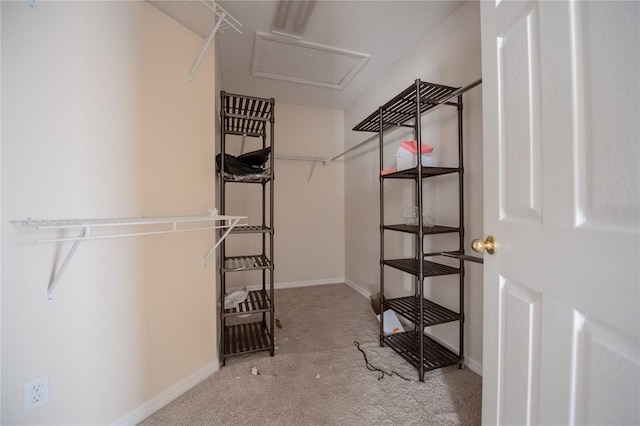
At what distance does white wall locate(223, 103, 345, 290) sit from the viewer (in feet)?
10.4

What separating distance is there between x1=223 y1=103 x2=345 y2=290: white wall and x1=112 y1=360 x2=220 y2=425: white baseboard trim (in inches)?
61.0

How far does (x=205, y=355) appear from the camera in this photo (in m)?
1.60

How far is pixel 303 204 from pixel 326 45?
6.02ft

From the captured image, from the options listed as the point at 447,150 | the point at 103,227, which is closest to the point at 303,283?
the point at 447,150

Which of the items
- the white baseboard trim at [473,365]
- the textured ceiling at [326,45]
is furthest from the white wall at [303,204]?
the white baseboard trim at [473,365]

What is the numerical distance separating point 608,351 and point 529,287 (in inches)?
7.6

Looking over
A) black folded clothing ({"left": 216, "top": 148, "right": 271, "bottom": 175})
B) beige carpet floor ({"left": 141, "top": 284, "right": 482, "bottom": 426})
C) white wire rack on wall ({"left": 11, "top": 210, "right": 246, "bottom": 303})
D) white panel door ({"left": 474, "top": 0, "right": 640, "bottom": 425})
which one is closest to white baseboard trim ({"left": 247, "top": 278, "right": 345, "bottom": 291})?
beige carpet floor ({"left": 141, "top": 284, "right": 482, "bottom": 426})

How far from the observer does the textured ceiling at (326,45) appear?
172cm

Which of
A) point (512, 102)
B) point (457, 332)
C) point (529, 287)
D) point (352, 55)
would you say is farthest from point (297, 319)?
point (352, 55)

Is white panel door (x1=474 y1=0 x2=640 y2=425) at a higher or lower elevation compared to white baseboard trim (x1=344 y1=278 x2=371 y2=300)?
higher

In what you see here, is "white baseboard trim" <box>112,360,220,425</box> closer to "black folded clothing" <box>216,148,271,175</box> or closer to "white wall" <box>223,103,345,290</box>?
"black folded clothing" <box>216,148,271,175</box>

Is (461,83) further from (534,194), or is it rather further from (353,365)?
(353,365)

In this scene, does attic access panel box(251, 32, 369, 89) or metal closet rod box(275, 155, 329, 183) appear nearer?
attic access panel box(251, 32, 369, 89)

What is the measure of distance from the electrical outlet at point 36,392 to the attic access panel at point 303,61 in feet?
7.48
